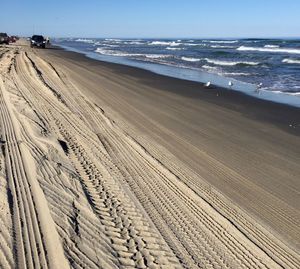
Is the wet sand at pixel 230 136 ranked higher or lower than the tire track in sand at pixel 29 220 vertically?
lower

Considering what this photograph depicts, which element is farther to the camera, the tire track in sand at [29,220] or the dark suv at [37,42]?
the dark suv at [37,42]

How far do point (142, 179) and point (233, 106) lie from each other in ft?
26.2

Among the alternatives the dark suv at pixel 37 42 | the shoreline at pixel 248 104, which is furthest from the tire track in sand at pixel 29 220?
the dark suv at pixel 37 42

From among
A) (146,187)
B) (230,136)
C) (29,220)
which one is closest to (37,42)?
(230,136)

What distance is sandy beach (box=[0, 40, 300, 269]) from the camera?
4.70m

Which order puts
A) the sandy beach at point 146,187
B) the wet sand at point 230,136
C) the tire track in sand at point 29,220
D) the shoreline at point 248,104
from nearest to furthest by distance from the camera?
1. the tire track in sand at point 29,220
2. the sandy beach at point 146,187
3. the wet sand at point 230,136
4. the shoreline at point 248,104

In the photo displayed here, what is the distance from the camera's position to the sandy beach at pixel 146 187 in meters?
4.70

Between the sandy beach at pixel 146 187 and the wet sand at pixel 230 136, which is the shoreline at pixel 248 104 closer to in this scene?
the wet sand at pixel 230 136

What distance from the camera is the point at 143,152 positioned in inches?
340

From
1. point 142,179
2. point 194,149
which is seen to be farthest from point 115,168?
point 194,149

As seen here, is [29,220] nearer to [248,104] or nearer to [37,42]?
[248,104]

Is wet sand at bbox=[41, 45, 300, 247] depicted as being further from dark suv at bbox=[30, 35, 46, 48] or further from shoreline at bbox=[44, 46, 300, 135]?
dark suv at bbox=[30, 35, 46, 48]

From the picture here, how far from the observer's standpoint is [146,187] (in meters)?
6.73

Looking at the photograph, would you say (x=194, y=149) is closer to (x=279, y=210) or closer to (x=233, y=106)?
(x=279, y=210)
